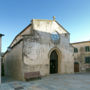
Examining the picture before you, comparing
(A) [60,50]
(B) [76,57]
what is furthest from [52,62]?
(B) [76,57]

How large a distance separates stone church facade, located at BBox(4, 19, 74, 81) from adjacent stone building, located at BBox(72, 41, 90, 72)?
5068mm

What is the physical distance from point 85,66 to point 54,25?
11.6 meters

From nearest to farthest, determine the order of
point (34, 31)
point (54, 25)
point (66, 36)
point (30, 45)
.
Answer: point (30, 45)
point (34, 31)
point (54, 25)
point (66, 36)

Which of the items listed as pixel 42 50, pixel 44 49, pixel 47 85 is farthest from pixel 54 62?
pixel 47 85

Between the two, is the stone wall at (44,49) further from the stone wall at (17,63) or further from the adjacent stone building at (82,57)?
the adjacent stone building at (82,57)

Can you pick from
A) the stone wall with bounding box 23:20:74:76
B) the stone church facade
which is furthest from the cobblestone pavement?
the stone wall with bounding box 23:20:74:76

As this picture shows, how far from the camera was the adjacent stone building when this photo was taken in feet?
63.7

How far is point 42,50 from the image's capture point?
1290 cm

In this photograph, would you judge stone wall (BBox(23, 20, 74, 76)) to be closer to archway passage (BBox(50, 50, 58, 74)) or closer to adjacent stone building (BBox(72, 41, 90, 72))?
archway passage (BBox(50, 50, 58, 74))

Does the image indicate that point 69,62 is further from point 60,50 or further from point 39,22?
point 39,22

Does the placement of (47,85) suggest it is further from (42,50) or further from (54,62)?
(54,62)

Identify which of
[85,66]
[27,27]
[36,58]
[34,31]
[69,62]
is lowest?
[85,66]

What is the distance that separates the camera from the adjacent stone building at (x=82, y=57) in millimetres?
19422

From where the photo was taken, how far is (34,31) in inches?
494
